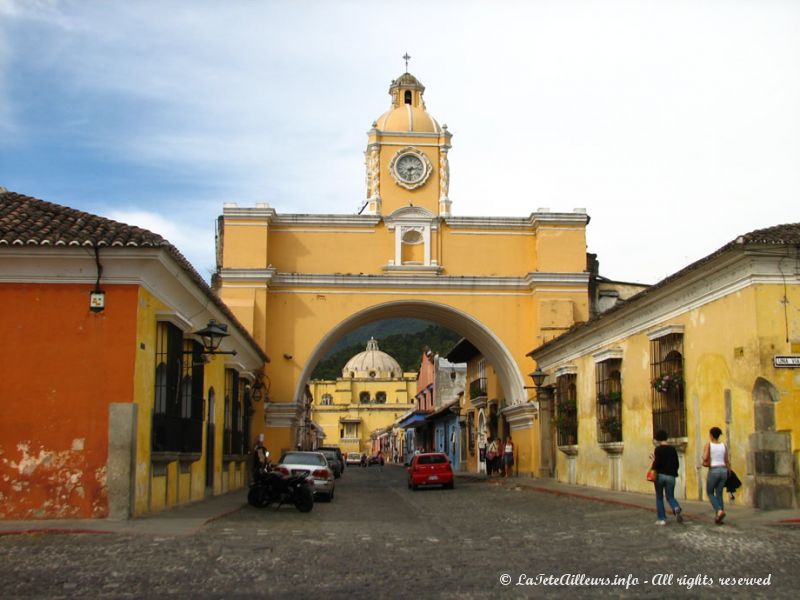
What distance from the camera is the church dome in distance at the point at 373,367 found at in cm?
10800

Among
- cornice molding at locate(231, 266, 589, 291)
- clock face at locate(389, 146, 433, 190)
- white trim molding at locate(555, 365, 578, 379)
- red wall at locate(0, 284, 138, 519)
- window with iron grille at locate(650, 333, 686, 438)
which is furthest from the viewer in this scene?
clock face at locate(389, 146, 433, 190)

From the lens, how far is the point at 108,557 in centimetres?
939

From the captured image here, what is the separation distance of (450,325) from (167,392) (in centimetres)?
1843

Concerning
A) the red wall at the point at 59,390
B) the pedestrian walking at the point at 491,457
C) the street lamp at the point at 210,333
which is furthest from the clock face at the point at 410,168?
the red wall at the point at 59,390

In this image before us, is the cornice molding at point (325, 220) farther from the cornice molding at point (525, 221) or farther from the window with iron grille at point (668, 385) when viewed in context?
the window with iron grille at point (668, 385)

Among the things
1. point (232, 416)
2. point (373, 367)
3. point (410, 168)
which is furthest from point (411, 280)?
point (373, 367)

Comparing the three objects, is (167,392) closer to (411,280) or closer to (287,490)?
(287,490)

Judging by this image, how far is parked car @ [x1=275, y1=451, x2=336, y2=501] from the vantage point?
20266mm

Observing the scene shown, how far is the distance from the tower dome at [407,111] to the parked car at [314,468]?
14.0 meters

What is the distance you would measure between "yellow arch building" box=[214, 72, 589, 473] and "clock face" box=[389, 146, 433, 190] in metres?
0.03

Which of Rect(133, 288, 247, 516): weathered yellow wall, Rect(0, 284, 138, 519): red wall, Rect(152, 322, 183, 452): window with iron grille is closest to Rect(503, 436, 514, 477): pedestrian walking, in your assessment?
Rect(133, 288, 247, 516): weathered yellow wall

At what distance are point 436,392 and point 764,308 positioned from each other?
153 ft

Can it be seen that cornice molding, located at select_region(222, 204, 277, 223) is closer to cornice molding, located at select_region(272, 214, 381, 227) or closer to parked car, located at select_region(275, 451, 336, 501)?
cornice molding, located at select_region(272, 214, 381, 227)

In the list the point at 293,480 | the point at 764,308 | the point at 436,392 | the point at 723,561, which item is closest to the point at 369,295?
the point at 293,480
